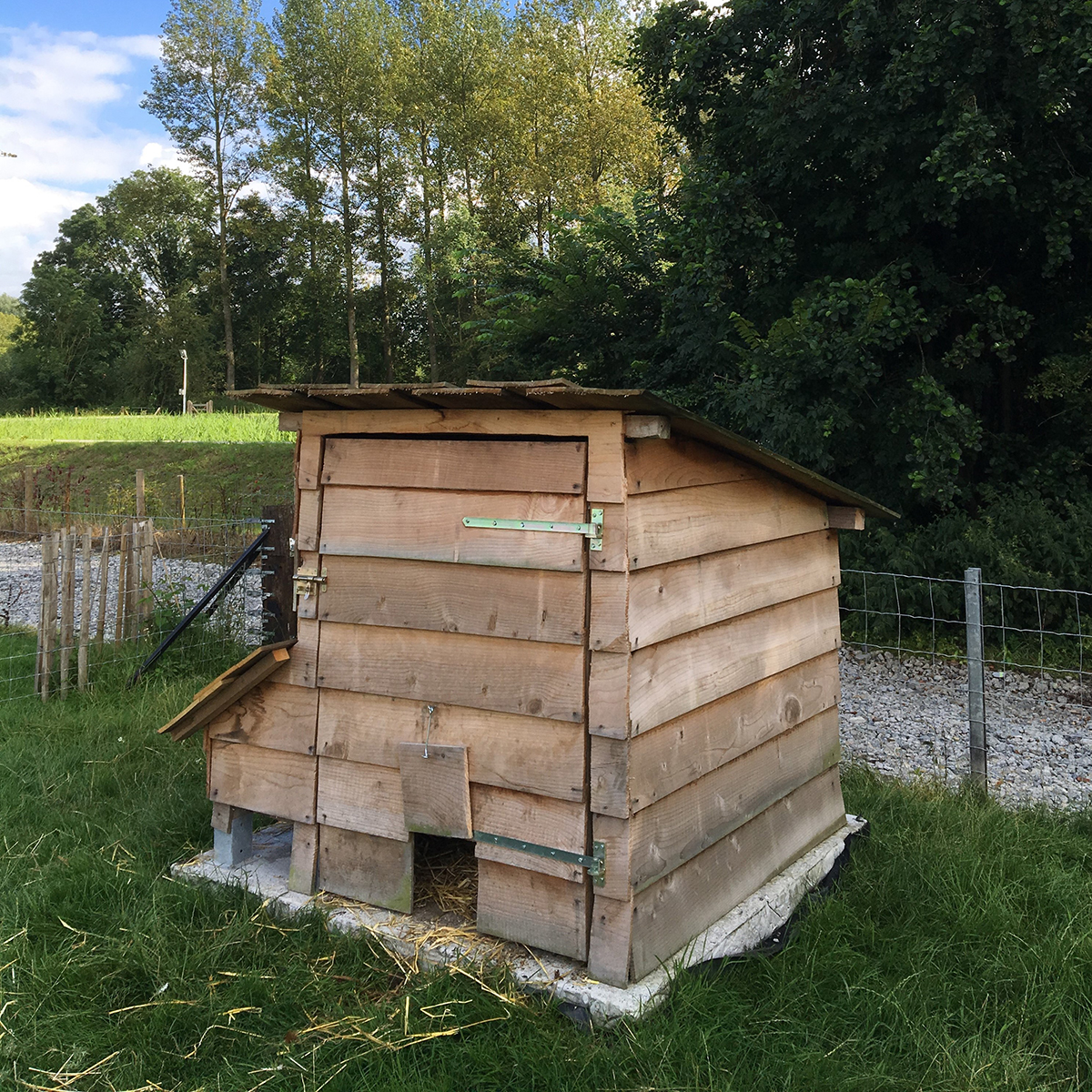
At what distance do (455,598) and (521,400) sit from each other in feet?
2.47

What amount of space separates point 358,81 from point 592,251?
2607 cm

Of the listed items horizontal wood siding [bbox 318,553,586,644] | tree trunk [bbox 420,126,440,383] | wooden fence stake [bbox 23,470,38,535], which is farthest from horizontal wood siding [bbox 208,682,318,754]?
tree trunk [bbox 420,126,440,383]

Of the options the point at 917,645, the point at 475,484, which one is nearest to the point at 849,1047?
the point at 475,484

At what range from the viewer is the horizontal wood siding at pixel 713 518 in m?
2.99

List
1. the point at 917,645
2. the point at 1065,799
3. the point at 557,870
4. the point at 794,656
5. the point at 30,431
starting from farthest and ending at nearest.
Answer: the point at 30,431
the point at 917,645
the point at 1065,799
the point at 794,656
the point at 557,870

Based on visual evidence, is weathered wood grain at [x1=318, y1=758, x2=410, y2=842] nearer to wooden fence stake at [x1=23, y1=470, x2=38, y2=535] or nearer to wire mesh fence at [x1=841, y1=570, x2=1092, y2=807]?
wire mesh fence at [x1=841, y1=570, x2=1092, y2=807]

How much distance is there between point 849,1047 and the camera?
9.09 ft

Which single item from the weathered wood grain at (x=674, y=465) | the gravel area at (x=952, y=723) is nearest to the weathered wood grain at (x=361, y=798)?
the weathered wood grain at (x=674, y=465)

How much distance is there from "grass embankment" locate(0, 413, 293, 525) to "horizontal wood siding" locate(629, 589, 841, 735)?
521 inches

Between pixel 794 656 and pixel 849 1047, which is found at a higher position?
pixel 794 656

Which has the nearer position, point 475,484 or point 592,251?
point 475,484

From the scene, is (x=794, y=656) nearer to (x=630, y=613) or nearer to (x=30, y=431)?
(x=630, y=613)

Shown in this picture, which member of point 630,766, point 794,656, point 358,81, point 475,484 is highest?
point 358,81

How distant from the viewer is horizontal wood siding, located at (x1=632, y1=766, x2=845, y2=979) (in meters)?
3.00
